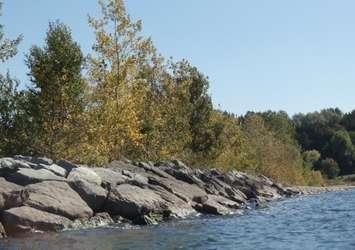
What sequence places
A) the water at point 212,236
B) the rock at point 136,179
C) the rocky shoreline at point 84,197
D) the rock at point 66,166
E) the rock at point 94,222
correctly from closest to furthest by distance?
the water at point 212,236 → the rocky shoreline at point 84,197 → the rock at point 94,222 → the rock at point 66,166 → the rock at point 136,179

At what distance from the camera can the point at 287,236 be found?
2897cm

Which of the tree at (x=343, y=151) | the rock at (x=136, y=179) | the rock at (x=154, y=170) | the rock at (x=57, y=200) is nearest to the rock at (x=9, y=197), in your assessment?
the rock at (x=57, y=200)

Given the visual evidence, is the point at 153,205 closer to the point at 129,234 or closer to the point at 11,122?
the point at 129,234

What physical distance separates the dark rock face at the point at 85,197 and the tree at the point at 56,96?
5211mm

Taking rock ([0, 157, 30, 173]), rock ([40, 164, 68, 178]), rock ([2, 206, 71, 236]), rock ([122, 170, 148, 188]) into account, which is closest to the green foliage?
rock ([122, 170, 148, 188])

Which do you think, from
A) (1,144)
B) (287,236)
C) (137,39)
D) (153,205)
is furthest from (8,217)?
(137,39)

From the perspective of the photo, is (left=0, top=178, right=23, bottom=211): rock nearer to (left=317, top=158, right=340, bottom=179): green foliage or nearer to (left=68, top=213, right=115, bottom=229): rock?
(left=68, top=213, right=115, bottom=229): rock

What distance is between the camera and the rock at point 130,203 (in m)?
34.6

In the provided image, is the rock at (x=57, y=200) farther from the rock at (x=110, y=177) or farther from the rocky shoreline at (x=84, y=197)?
the rock at (x=110, y=177)

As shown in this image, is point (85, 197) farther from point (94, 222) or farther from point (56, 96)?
point (56, 96)

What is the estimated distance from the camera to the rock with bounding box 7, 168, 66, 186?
3194 cm

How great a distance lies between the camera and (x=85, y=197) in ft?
109

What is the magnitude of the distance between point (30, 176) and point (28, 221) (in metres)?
3.89

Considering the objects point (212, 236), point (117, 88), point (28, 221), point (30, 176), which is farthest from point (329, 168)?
point (28, 221)
